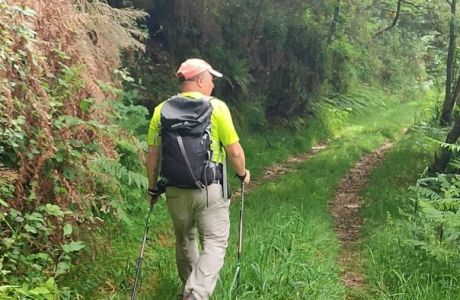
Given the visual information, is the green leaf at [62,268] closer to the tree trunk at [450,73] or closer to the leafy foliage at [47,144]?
the leafy foliage at [47,144]

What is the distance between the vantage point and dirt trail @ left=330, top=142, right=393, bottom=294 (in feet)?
22.5

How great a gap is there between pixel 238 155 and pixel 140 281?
67.8 inches

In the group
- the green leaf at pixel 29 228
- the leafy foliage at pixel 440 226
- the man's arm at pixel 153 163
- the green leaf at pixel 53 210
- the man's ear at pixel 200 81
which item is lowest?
the leafy foliage at pixel 440 226

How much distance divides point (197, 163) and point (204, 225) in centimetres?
58

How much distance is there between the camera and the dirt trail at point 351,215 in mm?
6846

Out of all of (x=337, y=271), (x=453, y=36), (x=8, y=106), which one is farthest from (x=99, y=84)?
(x=453, y=36)

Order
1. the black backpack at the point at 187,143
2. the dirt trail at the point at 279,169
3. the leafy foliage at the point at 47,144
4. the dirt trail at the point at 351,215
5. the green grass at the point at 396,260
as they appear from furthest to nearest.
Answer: the dirt trail at the point at 279,169
the dirt trail at the point at 351,215
the green grass at the point at 396,260
the leafy foliage at the point at 47,144
the black backpack at the point at 187,143

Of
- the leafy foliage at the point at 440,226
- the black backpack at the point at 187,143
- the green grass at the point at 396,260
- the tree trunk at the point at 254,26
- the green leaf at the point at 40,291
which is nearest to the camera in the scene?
the green leaf at the point at 40,291

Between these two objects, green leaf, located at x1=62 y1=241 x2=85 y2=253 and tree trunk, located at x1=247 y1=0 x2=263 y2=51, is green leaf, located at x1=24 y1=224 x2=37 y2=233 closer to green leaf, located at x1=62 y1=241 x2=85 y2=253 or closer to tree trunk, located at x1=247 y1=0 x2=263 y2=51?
green leaf, located at x1=62 y1=241 x2=85 y2=253

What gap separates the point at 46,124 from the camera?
16.4 feet

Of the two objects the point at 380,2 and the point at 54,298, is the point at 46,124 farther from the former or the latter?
the point at 380,2

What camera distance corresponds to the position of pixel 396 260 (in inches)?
259

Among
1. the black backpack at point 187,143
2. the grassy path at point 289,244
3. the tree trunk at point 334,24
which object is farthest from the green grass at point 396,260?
the tree trunk at point 334,24

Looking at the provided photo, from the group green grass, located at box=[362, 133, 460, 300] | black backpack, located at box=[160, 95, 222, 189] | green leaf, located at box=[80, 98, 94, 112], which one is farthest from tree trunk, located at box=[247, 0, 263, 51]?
black backpack, located at box=[160, 95, 222, 189]
